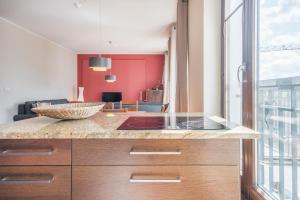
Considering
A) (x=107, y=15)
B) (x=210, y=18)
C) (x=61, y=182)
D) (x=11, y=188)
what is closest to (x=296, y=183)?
(x=61, y=182)

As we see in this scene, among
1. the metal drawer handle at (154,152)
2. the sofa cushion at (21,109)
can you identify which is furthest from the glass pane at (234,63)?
the sofa cushion at (21,109)

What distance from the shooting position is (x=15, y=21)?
5.02 metres

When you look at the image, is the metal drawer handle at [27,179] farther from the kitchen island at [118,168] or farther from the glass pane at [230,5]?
the glass pane at [230,5]

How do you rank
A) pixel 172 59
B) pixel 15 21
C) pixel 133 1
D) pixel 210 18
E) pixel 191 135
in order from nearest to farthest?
1. pixel 191 135
2. pixel 210 18
3. pixel 133 1
4. pixel 15 21
5. pixel 172 59

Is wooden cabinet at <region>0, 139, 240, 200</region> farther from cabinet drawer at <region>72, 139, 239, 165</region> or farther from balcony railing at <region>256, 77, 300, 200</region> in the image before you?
balcony railing at <region>256, 77, 300, 200</region>

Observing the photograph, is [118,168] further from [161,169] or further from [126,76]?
[126,76]

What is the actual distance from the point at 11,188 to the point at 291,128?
54.8 inches

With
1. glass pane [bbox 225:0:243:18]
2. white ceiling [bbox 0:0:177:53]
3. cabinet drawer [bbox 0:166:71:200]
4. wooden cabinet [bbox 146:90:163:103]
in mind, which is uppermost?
white ceiling [bbox 0:0:177:53]

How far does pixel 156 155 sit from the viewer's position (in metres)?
1.07

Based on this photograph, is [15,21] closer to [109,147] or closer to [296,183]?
[109,147]

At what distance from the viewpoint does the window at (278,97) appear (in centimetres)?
116

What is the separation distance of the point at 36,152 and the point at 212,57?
1.85 metres

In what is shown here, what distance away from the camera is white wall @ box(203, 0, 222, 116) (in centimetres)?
233

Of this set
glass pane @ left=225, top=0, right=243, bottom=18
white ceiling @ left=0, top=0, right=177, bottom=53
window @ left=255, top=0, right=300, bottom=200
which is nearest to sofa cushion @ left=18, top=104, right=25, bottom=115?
white ceiling @ left=0, top=0, right=177, bottom=53
